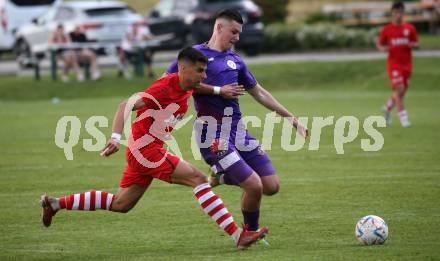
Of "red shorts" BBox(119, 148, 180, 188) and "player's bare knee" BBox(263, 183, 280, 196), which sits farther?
"player's bare knee" BBox(263, 183, 280, 196)

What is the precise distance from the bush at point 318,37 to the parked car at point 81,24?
7.15m

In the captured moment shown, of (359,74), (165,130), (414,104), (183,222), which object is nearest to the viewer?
(165,130)

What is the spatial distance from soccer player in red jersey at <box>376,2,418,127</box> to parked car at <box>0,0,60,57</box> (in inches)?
895

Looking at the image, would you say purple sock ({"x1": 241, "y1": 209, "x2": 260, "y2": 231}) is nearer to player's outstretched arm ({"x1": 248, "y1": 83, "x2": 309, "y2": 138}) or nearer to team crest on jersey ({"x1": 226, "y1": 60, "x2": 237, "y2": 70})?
player's outstretched arm ({"x1": 248, "y1": 83, "x2": 309, "y2": 138})

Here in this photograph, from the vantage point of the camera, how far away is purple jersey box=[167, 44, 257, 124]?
32.5 ft

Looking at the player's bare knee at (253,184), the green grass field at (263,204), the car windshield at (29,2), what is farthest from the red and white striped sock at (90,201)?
the car windshield at (29,2)

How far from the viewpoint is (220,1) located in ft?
125

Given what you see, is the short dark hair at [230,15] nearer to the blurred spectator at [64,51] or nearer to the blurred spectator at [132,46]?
the blurred spectator at [132,46]

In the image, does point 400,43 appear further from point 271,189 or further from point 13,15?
point 13,15

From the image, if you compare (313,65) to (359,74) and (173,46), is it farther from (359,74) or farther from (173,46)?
(173,46)

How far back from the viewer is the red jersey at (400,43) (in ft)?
70.9

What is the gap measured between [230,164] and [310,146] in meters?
9.09

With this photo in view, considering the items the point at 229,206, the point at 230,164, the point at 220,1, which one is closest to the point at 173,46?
the point at 220,1

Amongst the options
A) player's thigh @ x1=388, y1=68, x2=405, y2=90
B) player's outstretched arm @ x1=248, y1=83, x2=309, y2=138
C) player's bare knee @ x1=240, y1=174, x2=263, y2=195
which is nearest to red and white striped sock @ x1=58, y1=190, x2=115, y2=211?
→ player's bare knee @ x1=240, y1=174, x2=263, y2=195
